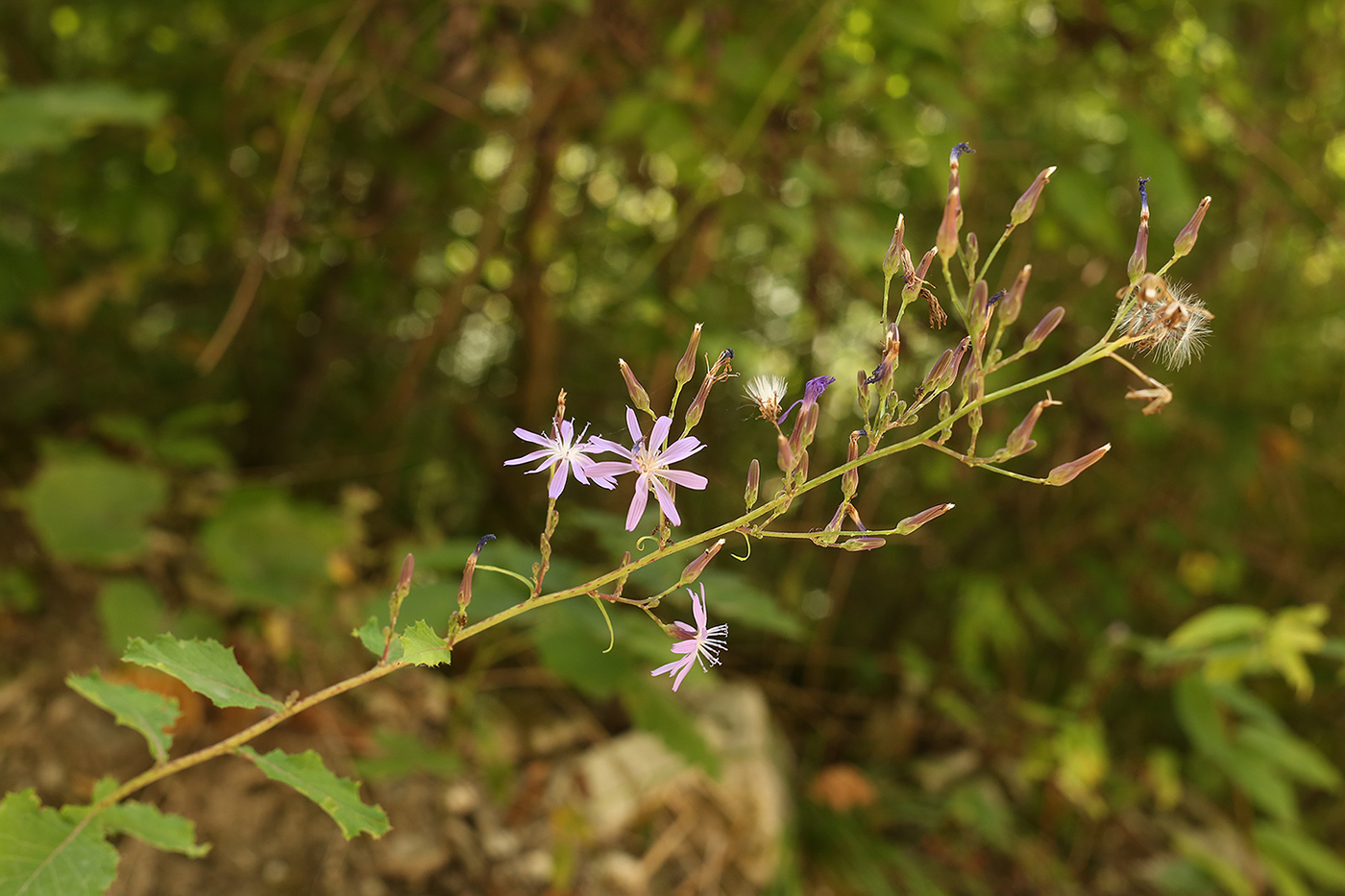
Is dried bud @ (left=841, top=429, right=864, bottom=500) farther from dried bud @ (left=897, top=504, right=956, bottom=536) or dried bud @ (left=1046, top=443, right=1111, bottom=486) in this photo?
dried bud @ (left=1046, top=443, right=1111, bottom=486)

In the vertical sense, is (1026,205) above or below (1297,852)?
above

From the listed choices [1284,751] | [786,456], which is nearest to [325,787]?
[786,456]

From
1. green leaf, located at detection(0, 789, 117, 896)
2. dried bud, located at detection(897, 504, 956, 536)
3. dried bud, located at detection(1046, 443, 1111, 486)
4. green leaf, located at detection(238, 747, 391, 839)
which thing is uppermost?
dried bud, located at detection(1046, 443, 1111, 486)

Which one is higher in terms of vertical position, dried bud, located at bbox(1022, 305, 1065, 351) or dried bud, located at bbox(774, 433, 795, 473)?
dried bud, located at bbox(1022, 305, 1065, 351)

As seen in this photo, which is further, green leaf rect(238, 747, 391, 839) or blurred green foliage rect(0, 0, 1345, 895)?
blurred green foliage rect(0, 0, 1345, 895)

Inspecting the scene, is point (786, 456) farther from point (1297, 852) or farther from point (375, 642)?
point (1297, 852)

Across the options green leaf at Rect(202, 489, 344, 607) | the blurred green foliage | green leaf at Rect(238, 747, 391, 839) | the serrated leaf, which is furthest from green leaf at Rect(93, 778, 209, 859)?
green leaf at Rect(202, 489, 344, 607)

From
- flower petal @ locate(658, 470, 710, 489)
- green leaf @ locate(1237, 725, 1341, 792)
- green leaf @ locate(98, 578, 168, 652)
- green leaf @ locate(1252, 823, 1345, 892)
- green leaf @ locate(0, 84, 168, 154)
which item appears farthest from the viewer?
green leaf @ locate(1252, 823, 1345, 892)

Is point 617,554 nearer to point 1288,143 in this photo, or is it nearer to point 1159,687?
point 1159,687
